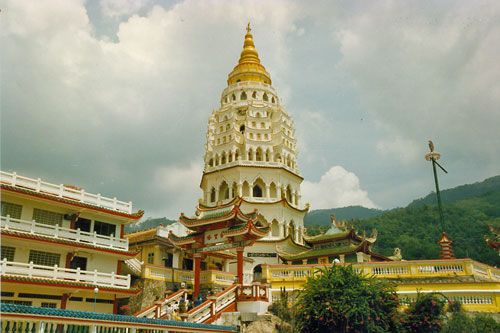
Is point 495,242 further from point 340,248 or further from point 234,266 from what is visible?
point 234,266

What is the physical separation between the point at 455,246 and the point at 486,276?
55156 mm

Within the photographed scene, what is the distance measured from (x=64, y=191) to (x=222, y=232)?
10264 mm

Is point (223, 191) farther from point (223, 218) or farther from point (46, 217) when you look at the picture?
point (46, 217)

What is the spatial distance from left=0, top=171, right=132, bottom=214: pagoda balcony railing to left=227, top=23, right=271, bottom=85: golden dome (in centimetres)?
3211

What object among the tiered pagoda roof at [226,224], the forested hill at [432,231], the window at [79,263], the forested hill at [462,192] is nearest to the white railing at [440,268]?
the tiered pagoda roof at [226,224]

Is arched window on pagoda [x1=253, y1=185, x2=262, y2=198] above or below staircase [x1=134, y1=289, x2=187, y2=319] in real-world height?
above

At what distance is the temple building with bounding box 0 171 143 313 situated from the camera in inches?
998

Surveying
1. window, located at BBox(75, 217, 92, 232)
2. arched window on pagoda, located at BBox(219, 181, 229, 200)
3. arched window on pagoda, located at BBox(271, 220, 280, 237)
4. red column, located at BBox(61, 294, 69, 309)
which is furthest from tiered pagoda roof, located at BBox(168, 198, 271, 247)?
arched window on pagoda, located at BBox(219, 181, 229, 200)

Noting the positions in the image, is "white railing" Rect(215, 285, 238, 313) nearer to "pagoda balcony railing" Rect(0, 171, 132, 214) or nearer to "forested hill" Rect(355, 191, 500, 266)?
"pagoda balcony railing" Rect(0, 171, 132, 214)

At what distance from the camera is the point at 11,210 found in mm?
26547

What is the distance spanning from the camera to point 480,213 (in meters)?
99.1

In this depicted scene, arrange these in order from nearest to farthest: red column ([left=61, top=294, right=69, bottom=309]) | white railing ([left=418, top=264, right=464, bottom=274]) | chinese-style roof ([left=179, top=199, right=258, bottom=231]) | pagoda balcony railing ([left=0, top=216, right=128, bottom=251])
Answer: pagoda balcony railing ([left=0, top=216, right=128, bottom=251]) → red column ([left=61, top=294, right=69, bottom=309]) → white railing ([left=418, top=264, right=464, bottom=274]) → chinese-style roof ([left=179, top=199, right=258, bottom=231])

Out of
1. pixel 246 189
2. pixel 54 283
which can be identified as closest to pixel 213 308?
pixel 54 283

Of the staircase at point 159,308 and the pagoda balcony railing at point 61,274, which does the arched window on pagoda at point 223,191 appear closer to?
the pagoda balcony railing at point 61,274
